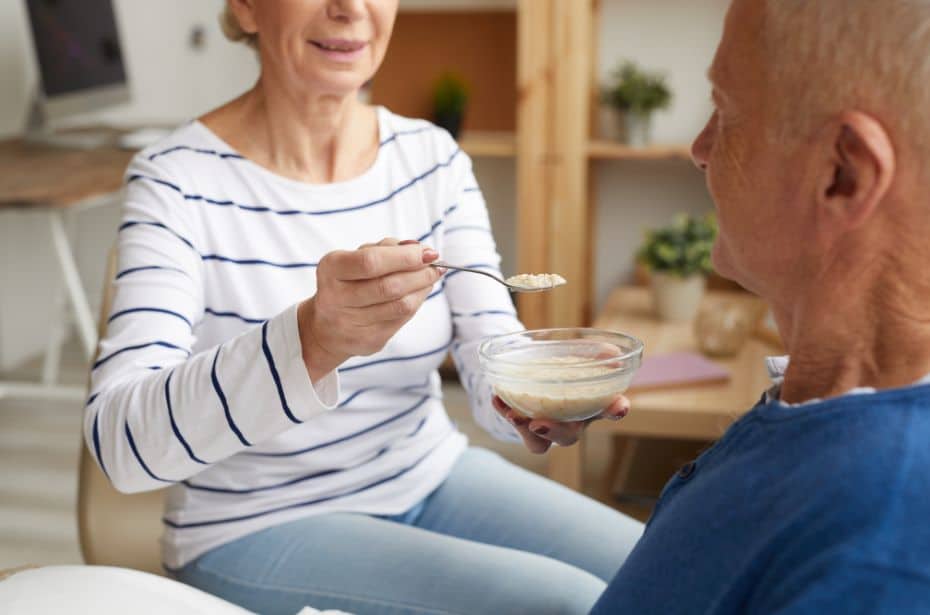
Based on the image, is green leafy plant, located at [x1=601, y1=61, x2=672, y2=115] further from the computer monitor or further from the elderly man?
the elderly man

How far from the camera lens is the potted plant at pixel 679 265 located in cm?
279

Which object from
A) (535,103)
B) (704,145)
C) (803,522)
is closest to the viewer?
(803,522)

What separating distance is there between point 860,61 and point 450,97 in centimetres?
264

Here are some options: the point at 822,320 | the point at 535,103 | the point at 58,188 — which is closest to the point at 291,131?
the point at 822,320

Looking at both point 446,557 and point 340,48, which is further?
point 340,48

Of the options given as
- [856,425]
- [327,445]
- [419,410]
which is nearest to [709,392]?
[419,410]

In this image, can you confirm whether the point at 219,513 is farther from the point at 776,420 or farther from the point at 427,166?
the point at 776,420

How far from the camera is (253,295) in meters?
1.32

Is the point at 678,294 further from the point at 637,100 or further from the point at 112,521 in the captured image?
the point at 112,521

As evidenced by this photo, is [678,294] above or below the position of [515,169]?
below

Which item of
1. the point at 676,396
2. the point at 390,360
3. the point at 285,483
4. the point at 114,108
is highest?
the point at 390,360

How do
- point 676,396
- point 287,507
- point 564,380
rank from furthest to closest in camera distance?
point 676,396
point 287,507
point 564,380

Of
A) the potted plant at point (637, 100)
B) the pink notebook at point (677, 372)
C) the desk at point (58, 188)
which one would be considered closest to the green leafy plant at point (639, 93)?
the potted plant at point (637, 100)

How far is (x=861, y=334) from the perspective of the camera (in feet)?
2.57
